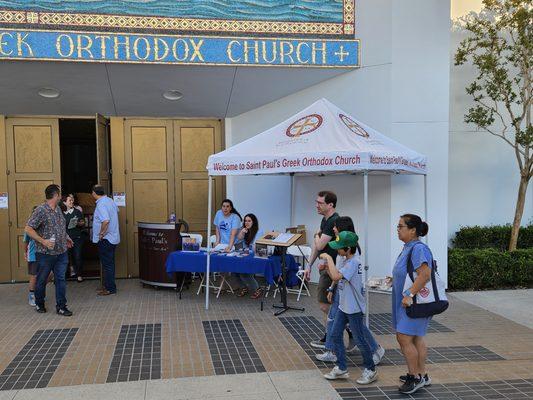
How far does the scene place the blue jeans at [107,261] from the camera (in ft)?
25.4

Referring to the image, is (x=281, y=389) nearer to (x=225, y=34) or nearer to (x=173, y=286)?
(x=173, y=286)

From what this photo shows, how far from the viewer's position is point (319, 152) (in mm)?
5910

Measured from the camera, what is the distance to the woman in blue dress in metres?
3.87

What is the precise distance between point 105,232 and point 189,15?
375 centimetres

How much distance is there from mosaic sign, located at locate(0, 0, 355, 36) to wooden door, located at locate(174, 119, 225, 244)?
87.7 inches

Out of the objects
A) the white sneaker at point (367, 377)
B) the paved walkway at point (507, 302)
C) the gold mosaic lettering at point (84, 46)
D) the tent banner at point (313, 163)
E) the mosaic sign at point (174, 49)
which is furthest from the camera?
the gold mosaic lettering at point (84, 46)

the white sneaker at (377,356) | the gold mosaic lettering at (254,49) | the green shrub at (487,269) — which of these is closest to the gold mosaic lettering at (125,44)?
the gold mosaic lettering at (254,49)

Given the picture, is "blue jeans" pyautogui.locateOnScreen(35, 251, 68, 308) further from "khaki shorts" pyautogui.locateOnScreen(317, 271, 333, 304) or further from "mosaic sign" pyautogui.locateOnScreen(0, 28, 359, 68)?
"khaki shorts" pyautogui.locateOnScreen(317, 271, 333, 304)

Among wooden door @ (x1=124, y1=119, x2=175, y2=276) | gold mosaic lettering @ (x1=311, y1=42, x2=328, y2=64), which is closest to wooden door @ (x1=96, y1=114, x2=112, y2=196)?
wooden door @ (x1=124, y1=119, x2=175, y2=276)

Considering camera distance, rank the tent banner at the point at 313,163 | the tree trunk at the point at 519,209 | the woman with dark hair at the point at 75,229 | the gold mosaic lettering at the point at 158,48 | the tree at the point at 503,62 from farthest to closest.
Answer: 1. the woman with dark hair at the point at 75,229
2. the tree trunk at the point at 519,209
3. the tree at the point at 503,62
4. the gold mosaic lettering at the point at 158,48
5. the tent banner at the point at 313,163

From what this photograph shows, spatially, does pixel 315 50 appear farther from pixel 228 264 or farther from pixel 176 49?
pixel 228 264

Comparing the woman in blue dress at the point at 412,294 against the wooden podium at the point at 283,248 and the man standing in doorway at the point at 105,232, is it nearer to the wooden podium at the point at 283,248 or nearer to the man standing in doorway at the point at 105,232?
the wooden podium at the point at 283,248

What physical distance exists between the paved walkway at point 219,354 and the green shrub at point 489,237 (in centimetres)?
235

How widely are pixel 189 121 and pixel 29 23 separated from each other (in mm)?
3231
